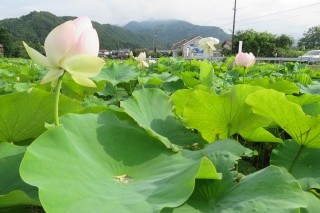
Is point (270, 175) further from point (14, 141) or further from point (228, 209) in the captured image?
point (14, 141)

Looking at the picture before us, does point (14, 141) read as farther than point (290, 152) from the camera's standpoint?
No

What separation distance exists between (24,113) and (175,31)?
155 meters

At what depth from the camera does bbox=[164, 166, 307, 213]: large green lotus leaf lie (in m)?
0.48

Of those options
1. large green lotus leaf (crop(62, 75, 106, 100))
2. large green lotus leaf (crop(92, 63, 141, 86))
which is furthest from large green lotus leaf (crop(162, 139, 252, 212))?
large green lotus leaf (crop(92, 63, 141, 86))

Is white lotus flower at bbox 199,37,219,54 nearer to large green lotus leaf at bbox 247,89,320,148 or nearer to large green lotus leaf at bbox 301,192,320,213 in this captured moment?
large green lotus leaf at bbox 247,89,320,148

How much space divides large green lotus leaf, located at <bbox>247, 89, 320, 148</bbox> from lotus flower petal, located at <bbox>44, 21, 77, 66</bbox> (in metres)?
0.34

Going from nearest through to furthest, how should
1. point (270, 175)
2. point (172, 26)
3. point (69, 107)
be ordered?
point (270, 175)
point (69, 107)
point (172, 26)

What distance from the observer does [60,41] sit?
1.93ft

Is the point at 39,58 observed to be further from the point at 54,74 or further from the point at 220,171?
the point at 220,171

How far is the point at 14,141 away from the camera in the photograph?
2.32ft

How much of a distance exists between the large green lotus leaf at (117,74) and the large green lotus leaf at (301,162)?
1030mm

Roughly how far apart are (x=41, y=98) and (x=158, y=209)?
0.36 metres

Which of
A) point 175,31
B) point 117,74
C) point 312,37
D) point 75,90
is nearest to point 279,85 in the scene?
point 75,90

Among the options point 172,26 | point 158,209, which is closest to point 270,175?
point 158,209
